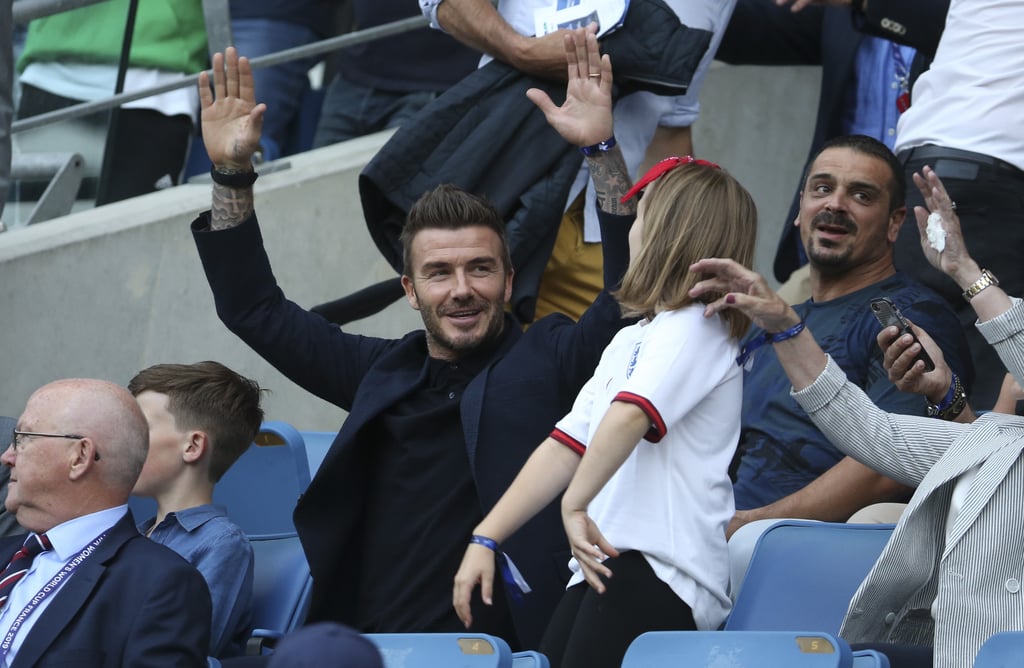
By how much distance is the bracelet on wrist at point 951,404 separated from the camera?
3.56 m

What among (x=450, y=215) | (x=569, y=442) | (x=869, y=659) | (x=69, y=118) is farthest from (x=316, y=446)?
(x=869, y=659)

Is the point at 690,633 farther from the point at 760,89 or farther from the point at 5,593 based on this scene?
the point at 760,89

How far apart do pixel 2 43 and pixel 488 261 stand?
4.23ft

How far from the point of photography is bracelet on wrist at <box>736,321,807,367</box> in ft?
10.2

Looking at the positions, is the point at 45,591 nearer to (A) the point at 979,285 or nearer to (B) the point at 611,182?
(B) the point at 611,182

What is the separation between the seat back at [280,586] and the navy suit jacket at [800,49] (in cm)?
205

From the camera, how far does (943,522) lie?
3.11m

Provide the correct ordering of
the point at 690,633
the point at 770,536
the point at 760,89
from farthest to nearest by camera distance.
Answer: the point at 760,89 < the point at 770,536 < the point at 690,633

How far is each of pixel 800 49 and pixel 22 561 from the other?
333cm

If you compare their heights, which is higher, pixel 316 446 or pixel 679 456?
pixel 679 456

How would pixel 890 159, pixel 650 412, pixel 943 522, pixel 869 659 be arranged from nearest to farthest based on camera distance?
pixel 869 659
pixel 650 412
pixel 943 522
pixel 890 159

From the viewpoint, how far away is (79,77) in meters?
5.72

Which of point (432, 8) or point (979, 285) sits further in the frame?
point (432, 8)

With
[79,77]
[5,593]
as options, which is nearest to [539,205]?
[5,593]
